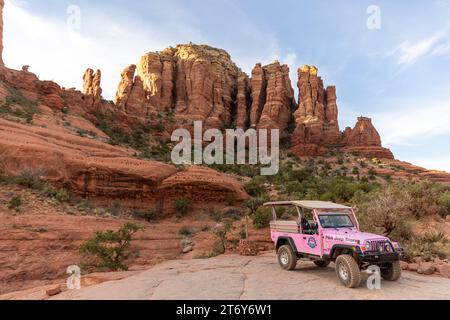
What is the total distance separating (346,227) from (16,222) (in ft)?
52.3

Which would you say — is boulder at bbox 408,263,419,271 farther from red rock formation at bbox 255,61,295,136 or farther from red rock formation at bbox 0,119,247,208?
red rock formation at bbox 255,61,295,136

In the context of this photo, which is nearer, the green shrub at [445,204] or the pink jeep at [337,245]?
the pink jeep at [337,245]

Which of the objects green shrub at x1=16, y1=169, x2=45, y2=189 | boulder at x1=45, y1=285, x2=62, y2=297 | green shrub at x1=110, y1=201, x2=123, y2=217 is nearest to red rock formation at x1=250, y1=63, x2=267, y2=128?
green shrub at x1=110, y1=201, x2=123, y2=217

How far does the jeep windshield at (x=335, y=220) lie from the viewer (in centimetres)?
848

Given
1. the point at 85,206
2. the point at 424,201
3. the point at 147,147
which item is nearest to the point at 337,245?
the point at 424,201

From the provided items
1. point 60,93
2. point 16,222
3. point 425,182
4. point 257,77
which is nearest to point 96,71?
point 60,93

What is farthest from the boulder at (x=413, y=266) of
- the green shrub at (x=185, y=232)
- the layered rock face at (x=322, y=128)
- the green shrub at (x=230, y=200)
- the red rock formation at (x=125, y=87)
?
the red rock formation at (x=125, y=87)

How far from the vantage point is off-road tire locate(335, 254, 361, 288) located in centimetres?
691

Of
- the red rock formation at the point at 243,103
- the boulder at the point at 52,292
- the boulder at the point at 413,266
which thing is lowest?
the boulder at the point at 52,292

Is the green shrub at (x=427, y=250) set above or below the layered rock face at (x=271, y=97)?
below

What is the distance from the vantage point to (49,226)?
1633cm

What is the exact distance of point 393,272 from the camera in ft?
25.3

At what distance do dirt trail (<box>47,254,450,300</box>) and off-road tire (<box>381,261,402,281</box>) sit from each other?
17cm

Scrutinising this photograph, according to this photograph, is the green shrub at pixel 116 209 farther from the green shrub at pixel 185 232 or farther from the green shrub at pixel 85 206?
the green shrub at pixel 185 232
